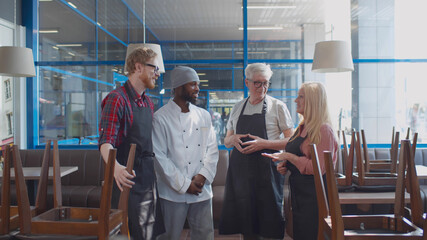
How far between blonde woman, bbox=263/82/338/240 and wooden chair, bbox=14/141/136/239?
3.41ft

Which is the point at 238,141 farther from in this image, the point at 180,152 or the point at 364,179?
the point at 364,179

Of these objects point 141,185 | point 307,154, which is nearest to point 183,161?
point 141,185

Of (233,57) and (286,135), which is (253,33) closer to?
(233,57)

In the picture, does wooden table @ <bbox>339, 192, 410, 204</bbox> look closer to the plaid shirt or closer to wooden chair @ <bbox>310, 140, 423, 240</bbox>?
wooden chair @ <bbox>310, 140, 423, 240</bbox>

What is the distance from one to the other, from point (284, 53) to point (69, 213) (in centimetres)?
437

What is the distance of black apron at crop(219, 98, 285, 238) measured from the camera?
8.20 feet

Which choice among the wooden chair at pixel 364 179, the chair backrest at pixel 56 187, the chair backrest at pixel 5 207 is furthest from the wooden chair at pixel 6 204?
the wooden chair at pixel 364 179

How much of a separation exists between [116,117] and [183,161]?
502 mm

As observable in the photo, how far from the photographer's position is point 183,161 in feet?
7.31

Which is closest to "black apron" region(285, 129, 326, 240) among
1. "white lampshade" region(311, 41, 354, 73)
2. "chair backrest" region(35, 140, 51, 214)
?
→ "chair backrest" region(35, 140, 51, 214)

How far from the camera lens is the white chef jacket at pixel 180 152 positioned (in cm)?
215

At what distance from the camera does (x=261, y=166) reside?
255 cm

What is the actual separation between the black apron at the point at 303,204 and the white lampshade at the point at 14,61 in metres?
3.46

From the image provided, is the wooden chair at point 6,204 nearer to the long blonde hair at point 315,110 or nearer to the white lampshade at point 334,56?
the long blonde hair at point 315,110
